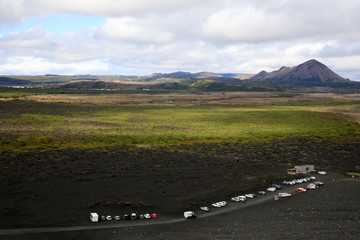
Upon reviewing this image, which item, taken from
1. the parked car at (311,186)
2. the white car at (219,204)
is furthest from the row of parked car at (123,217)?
the parked car at (311,186)

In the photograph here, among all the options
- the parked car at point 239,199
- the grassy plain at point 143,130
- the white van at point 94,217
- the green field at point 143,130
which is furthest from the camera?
the green field at point 143,130

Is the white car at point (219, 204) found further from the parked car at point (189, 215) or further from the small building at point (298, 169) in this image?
the small building at point (298, 169)

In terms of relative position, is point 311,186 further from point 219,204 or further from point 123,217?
point 123,217

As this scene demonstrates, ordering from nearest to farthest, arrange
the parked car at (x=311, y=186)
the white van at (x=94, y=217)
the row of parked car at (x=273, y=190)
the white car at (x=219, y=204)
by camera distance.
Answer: the white van at (x=94, y=217) < the white car at (x=219, y=204) < the row of parked car at (x=273, y=190) < the parked car at (x=311, y=186)

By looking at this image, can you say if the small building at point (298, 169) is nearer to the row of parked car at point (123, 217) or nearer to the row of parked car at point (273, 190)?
the row of parked car at point (273, 190)

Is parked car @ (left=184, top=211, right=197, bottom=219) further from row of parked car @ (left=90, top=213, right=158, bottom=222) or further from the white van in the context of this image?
A: the white van

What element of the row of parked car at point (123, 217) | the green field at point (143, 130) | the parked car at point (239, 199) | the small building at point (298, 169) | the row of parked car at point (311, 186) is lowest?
the row of parked car at point (123, 217)

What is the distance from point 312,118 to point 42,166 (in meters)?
97.7

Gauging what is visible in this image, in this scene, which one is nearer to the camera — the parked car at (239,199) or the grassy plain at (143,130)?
the parked car at (239,199)

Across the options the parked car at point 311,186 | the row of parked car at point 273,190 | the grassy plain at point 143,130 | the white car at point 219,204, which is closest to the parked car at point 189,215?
the row of parked car at point 273,190

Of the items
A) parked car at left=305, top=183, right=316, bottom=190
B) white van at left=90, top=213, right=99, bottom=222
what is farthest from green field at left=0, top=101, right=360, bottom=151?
white van at left=90, top=213, right=99, bottom=222

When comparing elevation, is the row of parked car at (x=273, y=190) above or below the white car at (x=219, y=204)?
above

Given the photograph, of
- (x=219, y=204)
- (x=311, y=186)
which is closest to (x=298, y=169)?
(x=311, y=186)

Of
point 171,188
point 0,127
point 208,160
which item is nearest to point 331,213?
point 171,188
